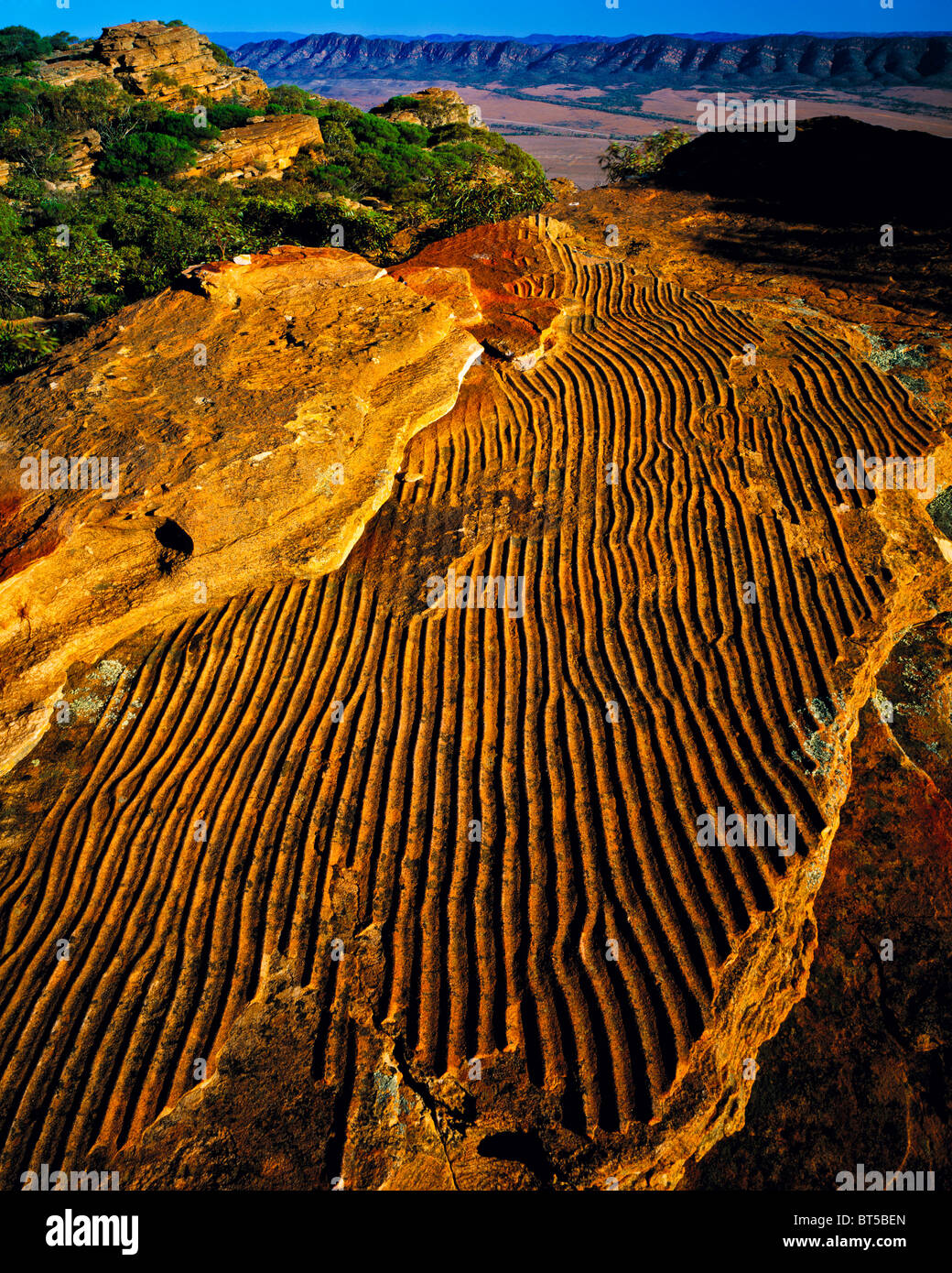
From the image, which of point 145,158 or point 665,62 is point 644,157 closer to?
point 145,158

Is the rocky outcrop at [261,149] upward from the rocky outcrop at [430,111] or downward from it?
downward

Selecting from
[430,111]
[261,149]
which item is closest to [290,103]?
[430,111]

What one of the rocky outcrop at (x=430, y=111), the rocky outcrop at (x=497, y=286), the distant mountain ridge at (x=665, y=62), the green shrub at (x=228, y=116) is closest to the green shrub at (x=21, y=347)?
the rocky outcrop at (x=497, y=286)

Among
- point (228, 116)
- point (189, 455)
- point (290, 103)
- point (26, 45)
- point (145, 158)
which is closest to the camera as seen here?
point (189, 455)

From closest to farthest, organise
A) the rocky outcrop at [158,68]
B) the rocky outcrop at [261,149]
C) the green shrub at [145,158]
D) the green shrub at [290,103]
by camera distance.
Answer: the green shrub at [145,158] < the rocky outcrop at [261,149] < the rocky outcrop at [158,68] < the green shrub at [290,103]

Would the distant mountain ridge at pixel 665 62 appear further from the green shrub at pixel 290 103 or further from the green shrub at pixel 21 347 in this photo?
the green shrub at pixel 21 347

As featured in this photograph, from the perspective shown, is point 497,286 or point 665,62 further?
point 665,62
